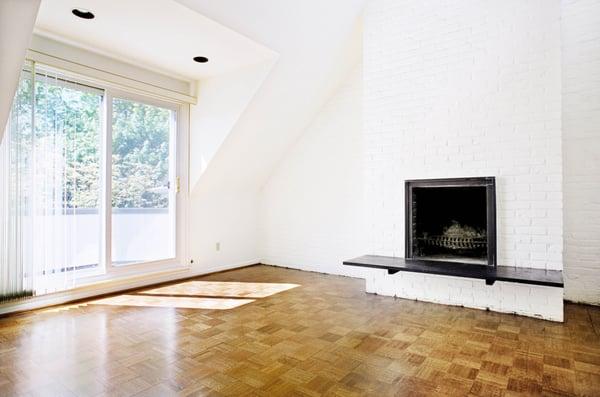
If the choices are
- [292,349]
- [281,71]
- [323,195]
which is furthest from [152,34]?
[292,349]

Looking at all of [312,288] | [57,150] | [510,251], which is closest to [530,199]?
[510,251]

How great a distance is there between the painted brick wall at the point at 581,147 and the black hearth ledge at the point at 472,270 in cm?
81

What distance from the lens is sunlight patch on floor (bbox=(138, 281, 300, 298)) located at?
3633mm

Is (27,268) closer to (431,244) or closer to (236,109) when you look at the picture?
(236,109)

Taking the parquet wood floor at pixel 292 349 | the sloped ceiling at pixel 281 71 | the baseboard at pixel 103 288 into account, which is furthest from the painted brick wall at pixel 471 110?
the baseboard at pixel 103 288

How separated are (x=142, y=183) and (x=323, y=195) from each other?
85.5 inches

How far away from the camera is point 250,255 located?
5.30 meters

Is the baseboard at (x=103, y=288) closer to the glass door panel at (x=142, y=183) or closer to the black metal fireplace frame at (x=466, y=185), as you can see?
the glass door panel at (x=142, y=183)

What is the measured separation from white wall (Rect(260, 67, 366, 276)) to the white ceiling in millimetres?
1343

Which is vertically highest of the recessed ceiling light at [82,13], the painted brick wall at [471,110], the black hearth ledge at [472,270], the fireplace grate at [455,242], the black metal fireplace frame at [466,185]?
the recessed ceiling light at [82,13]

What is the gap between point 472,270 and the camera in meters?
2.88

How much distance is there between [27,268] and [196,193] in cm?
186

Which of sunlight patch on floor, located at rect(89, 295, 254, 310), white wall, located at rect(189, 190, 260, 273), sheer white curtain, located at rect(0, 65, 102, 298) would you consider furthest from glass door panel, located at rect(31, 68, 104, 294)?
white wall, located at rect(189, 190, 260, 273)

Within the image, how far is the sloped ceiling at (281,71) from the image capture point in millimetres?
3107
